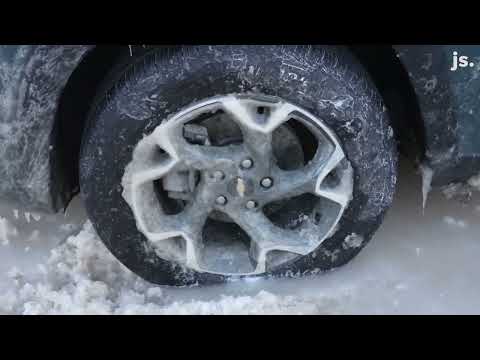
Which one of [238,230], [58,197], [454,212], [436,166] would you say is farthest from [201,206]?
[454,212]

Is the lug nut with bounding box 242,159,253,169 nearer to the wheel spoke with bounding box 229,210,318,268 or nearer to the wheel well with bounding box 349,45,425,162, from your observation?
the wheel spoke with bounding box 229,210,318,268

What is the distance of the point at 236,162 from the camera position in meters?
2.07

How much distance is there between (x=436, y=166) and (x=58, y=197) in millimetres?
1388

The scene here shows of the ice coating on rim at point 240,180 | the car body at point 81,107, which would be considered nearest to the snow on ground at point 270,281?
the ice coating on rim at point 240,180

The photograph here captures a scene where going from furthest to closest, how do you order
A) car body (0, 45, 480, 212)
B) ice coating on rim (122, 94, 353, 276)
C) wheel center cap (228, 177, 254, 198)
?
wheel center cap (228, 177, 254, 198), ice coating on rim (122, 94, 353, 276), car body (0, 45, 480, 212)

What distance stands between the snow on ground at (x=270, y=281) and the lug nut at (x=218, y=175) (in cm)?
53

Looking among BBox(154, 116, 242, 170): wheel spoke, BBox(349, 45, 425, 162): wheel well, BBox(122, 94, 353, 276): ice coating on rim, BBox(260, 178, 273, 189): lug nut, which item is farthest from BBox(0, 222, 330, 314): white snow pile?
BBox(349, 45, 425, 162): wheel well

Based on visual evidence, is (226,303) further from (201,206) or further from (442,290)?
(442,290)

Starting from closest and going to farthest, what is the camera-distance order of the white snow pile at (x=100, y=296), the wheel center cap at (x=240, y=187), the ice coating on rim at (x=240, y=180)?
the ice coating on rim at (x=240, y=180) < the wheel center cap at (x=240, y=187) < the white snow pile at (x=100, y=296)

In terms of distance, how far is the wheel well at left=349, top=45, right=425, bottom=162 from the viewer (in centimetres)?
209

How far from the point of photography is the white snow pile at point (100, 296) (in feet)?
7.57

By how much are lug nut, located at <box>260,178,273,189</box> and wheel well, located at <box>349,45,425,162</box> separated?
54cm

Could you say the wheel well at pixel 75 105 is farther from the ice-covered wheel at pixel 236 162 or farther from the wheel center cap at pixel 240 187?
the wheel center cap at pixel 240 187

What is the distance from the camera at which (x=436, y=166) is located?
2191mm
